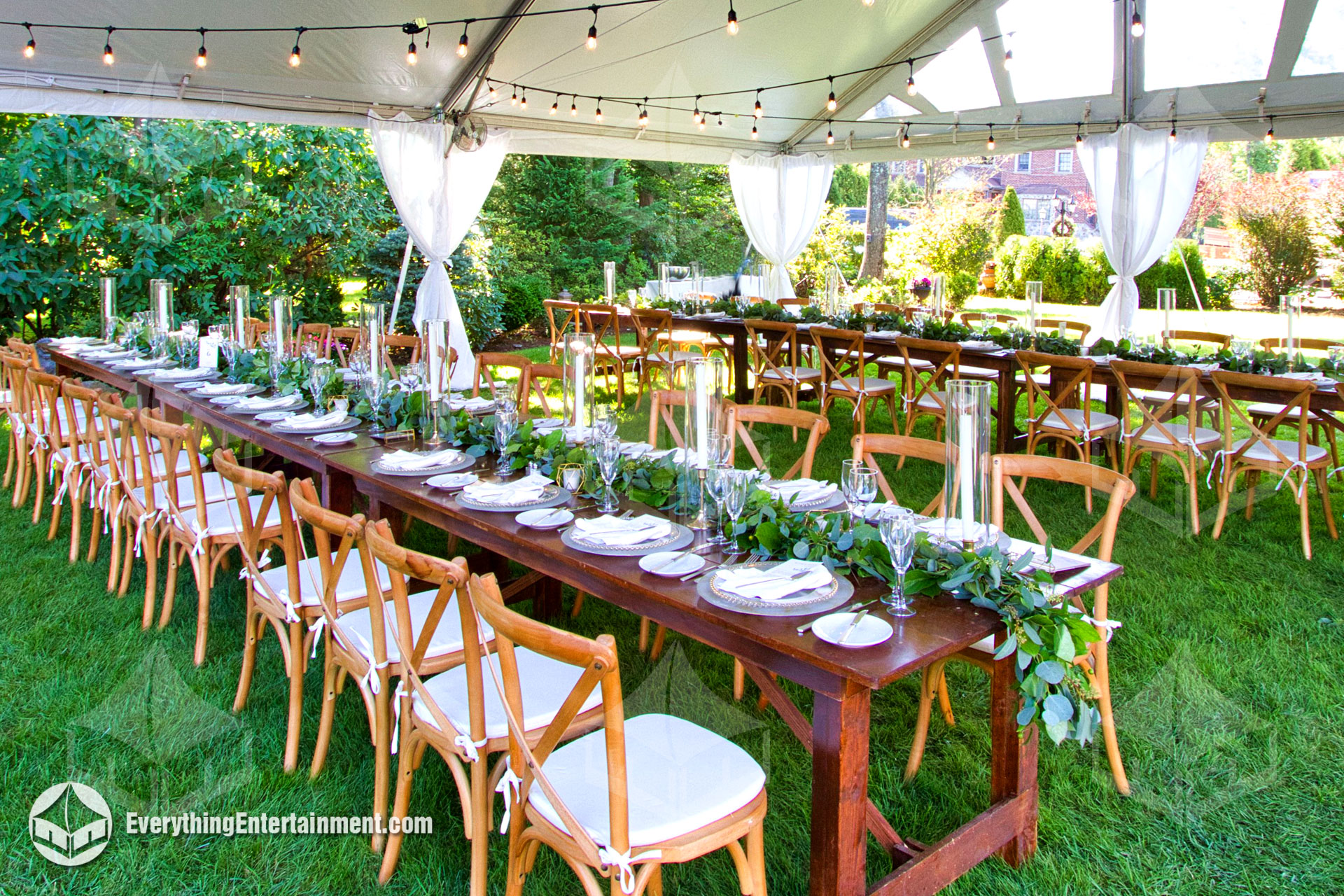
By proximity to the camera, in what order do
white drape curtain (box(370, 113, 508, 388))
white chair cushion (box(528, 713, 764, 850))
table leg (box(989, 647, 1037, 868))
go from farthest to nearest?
white drape curtain (box(370, 113, 508, 388)) → table leg (box(989, 647, 1037, 868)) → white chair cushion (box(528, 713, 764, 850))

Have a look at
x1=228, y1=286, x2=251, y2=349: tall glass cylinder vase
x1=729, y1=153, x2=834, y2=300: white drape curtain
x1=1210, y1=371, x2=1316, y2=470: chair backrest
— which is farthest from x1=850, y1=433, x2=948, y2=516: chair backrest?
x1=729, y1=153, x2=834, y2=300: white drape curtain

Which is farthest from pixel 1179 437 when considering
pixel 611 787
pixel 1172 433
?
pixel 611 787

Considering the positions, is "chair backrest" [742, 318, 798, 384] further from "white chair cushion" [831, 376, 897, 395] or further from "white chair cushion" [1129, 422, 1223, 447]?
"white chair cushion" [1129, 422, 1223, 447]

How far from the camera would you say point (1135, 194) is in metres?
7.79

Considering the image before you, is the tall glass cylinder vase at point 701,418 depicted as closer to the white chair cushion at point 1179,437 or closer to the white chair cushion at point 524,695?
the white chair cushion at point 524,695

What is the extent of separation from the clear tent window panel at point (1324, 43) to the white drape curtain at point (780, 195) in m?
4.23

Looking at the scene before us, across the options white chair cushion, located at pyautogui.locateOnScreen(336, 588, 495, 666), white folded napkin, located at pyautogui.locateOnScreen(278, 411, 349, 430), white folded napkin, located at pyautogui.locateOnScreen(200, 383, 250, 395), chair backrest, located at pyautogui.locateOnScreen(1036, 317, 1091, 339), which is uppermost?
chair backrest, located at pyautogui.locateOnScreen(1036, 317, 1091, 339)

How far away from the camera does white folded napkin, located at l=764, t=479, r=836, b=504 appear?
281cm

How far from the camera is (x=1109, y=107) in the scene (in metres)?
7.86

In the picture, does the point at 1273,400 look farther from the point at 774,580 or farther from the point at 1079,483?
the point at 774,580

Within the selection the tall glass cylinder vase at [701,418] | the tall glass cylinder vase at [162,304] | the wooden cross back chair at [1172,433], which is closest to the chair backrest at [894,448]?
the tall glass cylinder vase at [701,418]

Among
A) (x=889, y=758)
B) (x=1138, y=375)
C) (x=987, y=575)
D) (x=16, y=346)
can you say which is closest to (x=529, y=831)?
(x=987, y=575)

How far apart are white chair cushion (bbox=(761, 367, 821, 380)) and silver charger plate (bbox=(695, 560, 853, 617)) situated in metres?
4.95

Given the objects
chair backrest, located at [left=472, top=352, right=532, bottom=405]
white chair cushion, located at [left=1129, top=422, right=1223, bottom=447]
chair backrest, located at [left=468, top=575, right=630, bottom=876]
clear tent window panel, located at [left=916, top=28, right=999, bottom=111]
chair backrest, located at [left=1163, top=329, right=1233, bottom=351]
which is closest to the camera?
chair backrest, located at [left=468, top=575, right=630, bottom=876]
